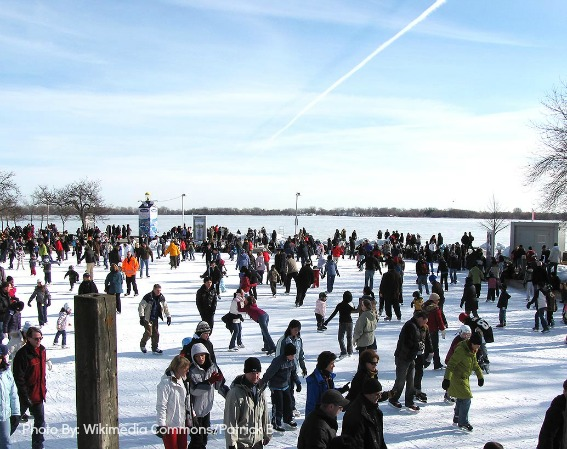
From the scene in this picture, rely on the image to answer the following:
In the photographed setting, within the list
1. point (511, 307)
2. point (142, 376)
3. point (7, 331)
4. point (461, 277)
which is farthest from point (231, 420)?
point (461, 277)

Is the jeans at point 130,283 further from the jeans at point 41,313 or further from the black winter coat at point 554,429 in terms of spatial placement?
the black winter coat at point 554,429

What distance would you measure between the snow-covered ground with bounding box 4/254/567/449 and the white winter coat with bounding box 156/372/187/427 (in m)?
1.30

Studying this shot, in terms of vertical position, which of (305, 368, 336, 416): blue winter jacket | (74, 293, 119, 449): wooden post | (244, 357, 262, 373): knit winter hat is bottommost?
(305, 368, 336, 416): blue winter jacket

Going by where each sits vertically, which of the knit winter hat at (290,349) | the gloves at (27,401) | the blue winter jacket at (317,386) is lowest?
the gloves at (27,401)

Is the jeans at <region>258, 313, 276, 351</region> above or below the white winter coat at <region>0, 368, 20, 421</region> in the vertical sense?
below

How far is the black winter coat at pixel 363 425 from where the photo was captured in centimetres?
421

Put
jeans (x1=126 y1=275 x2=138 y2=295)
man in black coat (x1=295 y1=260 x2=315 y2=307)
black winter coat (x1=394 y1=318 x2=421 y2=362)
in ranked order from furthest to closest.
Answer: jeans (x1=126 y1=275 x2=138 y2=295)
man in black coat (x1=295 y1=260 x2=315 y2=307)
black winter coat (x1=394 y1=318 x2=421 y2=362)

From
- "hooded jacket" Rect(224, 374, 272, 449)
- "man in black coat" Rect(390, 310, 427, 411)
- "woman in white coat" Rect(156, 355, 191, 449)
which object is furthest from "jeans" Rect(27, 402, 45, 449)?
"man in black coat" Rect(390, 310, 427, 411)

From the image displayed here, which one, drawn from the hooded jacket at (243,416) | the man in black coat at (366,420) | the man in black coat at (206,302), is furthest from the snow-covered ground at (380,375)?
the man in black coat at (366,420)

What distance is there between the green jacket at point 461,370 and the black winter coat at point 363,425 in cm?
290

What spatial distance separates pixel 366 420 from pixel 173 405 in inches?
76.4

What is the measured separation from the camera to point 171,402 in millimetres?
5215

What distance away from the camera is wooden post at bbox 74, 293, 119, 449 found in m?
3.07

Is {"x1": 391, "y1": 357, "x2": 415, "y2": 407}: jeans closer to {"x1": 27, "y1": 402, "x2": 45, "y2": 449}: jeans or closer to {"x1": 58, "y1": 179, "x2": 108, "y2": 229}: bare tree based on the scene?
{"x1": 27, "y1": 402, "x2": 45, "y2": 449}: jeans
